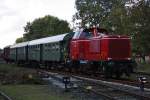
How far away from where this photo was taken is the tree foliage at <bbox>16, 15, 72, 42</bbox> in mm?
122188

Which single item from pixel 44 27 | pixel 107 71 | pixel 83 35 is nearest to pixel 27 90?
pixel 107 71

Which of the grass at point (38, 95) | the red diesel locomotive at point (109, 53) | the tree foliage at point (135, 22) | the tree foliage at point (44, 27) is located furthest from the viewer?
the tree foliage at point (44, 27)

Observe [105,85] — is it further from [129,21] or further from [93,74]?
[129,21]

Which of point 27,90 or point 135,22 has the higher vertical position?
point 135,22

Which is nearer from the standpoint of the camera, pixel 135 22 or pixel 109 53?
pixel 109 53

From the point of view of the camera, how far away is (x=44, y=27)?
132625 mm

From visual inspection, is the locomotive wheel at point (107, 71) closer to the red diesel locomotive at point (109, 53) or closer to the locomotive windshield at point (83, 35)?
the red diesel locomotive at point (109, 53)

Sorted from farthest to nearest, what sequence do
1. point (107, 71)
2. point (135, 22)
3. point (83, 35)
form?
1. point (135, 22)
2. point (83, 35)
3. point (107, 71)

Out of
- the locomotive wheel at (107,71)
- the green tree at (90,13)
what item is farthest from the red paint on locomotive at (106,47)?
the green tree at (90,13)

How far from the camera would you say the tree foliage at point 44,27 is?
12219 cm

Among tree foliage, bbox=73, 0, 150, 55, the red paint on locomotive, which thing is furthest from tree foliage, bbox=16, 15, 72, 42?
the red paint on locomotive

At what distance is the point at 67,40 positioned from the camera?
114 ft

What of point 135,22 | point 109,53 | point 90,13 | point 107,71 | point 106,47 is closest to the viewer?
point 107,71

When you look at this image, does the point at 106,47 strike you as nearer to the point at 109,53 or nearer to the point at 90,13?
the point at 109,53
